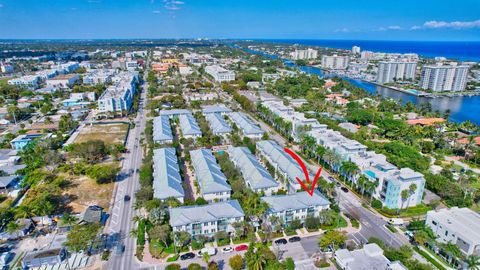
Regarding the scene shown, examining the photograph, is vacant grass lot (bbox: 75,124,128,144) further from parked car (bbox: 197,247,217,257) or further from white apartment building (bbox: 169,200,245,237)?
parked car (bbox: 197,247,217,257)

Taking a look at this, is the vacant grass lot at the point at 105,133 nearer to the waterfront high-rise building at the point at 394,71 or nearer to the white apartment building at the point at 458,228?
the white apartment building at the point at 458,228

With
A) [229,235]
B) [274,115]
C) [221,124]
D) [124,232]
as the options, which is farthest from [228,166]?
[274,115]

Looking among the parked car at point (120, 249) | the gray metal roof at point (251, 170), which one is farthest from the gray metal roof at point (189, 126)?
the parked car at point (120, 249)

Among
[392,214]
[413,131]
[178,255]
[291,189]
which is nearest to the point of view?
[178,255]

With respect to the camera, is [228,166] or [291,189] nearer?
[291,189]

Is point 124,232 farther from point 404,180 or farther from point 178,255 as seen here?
point 404,180
